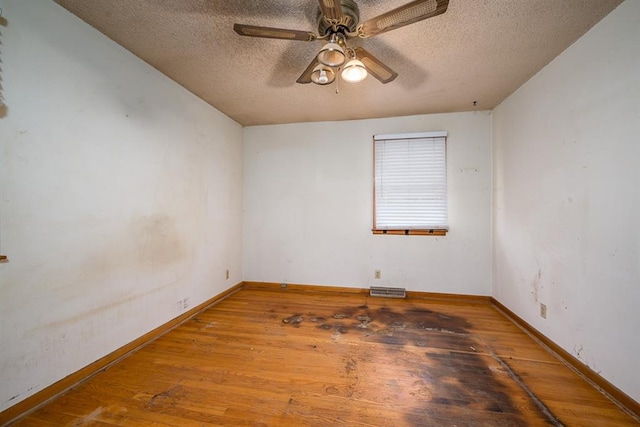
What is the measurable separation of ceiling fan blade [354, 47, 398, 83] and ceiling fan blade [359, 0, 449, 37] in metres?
0.17

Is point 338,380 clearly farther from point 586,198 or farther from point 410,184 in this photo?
point 410,184

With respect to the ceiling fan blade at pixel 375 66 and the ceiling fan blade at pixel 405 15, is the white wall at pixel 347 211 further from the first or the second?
the ceiling fan blade at pixel 405 15

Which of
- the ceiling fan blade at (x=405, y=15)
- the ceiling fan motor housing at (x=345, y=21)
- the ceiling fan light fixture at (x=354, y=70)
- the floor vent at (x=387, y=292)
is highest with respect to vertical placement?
the ceiling fan motor housing at (x=345, y=21)

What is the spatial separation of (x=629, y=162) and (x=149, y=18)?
328 centimetres

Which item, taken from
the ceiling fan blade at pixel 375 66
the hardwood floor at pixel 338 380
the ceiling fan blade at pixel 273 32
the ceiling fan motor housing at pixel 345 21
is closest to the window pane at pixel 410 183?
the hardwood floor at pixel 338 380

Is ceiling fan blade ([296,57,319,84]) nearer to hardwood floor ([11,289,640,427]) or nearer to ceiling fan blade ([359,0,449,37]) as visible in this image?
ceiling fan blade ([359,0,449,37])

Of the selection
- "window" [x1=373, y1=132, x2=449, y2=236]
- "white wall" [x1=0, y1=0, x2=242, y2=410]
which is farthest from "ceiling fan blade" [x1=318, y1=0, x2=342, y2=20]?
"window" [x1=373, y1=132, x2=449, y2=236]

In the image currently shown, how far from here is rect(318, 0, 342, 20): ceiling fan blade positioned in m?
1.20

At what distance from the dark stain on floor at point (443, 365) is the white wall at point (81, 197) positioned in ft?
4.92

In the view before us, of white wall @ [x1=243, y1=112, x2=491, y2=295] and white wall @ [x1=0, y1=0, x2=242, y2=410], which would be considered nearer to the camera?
white wall @ [x1=0, y1=0, x2=242, y2=410]

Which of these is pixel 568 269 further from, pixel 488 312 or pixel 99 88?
pixel 99 88

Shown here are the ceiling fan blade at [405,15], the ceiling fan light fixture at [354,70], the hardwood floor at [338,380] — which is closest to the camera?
the ceiling fan blade at [405,15]

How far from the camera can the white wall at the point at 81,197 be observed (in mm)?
1364

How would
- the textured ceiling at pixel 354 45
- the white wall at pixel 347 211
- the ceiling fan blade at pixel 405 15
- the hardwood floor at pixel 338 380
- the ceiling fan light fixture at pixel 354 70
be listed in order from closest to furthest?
the ceiling fan blade at pixel 405 15 < the hardwood floor at pixel 338 380 < the textured ceiling at pixel 354 45 < the ceiling fan light fixture at pixel 354 70 < the white wall at pixel 347 211
